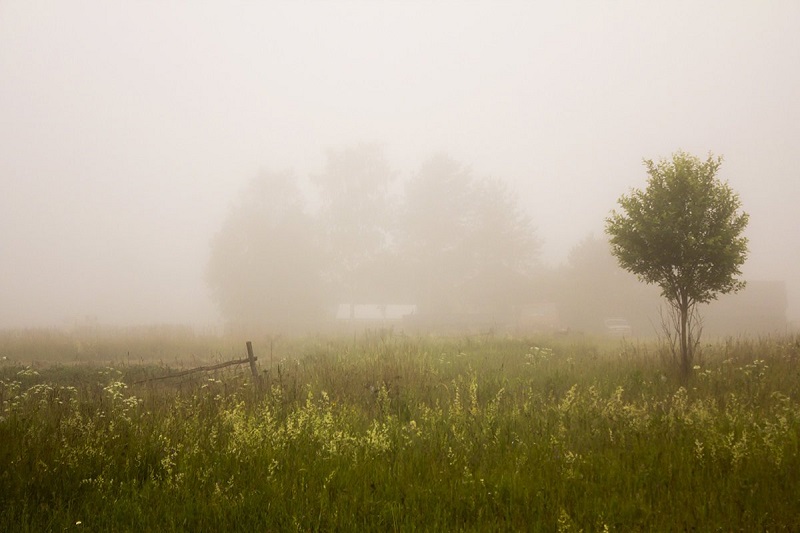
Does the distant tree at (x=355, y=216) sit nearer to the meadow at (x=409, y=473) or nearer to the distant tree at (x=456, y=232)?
the distant tree at (x=456, y=232)

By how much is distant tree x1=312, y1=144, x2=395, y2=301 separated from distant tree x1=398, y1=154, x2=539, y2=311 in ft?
9.43

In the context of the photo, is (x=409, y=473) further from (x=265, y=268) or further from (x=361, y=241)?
(x=361, y=241)

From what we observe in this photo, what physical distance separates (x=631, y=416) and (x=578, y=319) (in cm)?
3976

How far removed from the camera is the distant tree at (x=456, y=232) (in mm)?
45219

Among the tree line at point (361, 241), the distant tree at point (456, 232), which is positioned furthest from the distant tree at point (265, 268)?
the distant tree at point (456, 232)

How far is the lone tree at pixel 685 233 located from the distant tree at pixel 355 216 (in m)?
35.4

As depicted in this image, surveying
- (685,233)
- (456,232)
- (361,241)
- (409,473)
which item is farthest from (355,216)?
(409,473)

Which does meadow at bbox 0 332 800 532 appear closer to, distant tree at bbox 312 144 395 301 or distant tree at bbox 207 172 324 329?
distant tree at bbox 207 172 324 329

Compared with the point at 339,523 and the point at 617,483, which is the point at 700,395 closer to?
the point at 617,483

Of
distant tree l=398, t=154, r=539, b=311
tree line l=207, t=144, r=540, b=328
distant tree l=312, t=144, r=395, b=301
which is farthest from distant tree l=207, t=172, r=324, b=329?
distant tree l=398, t=154, r=539, b=311

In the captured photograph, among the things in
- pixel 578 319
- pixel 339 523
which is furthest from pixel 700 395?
pixel 578 319

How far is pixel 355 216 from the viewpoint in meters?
46.8

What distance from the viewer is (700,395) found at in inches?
366

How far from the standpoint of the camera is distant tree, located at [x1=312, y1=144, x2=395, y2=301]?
46.2 meters
